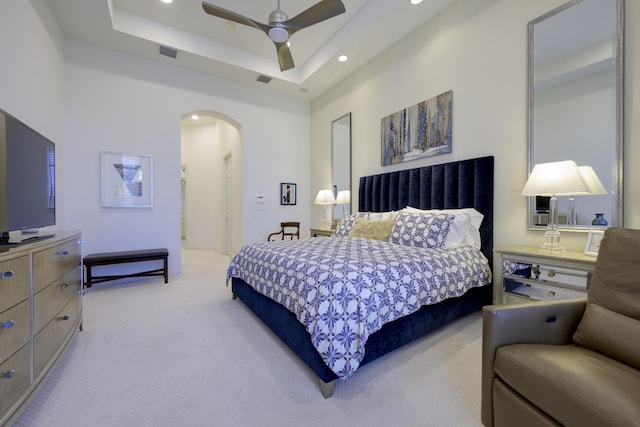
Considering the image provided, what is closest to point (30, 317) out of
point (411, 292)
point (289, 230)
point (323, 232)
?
point (411, 292)

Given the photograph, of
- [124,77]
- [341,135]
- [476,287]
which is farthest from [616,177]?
[124,77]

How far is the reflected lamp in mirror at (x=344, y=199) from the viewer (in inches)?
186

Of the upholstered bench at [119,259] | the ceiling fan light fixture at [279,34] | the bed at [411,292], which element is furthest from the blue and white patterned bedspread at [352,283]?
the ceiling fan light fixture at [279,34]

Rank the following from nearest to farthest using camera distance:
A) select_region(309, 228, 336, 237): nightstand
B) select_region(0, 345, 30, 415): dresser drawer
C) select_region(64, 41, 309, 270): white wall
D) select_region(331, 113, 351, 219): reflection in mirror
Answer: select_region(0, 345, 30, 415): dresser drawer
select_region(64, 41, 309, 270): white wall
select_region(309, 228, 336, 237): nightstand
select_region(331, 113, 351, 219): reflection in mirror

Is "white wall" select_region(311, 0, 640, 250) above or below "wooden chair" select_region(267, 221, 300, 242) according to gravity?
above

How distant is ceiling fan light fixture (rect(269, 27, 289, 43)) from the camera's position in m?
2.75

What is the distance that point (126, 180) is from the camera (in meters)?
4.11

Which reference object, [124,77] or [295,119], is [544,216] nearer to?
[295,119]

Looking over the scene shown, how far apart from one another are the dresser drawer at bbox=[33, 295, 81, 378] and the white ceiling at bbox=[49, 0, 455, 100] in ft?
11.0

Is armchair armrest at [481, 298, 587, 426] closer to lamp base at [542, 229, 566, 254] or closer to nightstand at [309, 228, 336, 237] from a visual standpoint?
lamp base at [542, 229, 566, 254]

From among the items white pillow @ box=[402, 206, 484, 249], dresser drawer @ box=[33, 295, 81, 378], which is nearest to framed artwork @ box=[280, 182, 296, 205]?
white pillow @ box=[402, 206, 484, 249]

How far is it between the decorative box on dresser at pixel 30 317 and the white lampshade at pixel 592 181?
370 cm

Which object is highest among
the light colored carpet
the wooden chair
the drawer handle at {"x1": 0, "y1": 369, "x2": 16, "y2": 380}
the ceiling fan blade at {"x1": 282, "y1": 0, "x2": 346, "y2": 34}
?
the ceiling fan blade at {"x1": 282, "y1": 0, "x2": 346, "y2": 34}

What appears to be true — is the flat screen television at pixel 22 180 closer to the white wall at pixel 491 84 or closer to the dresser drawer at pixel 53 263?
the dresser drawer at pixel 53 263
